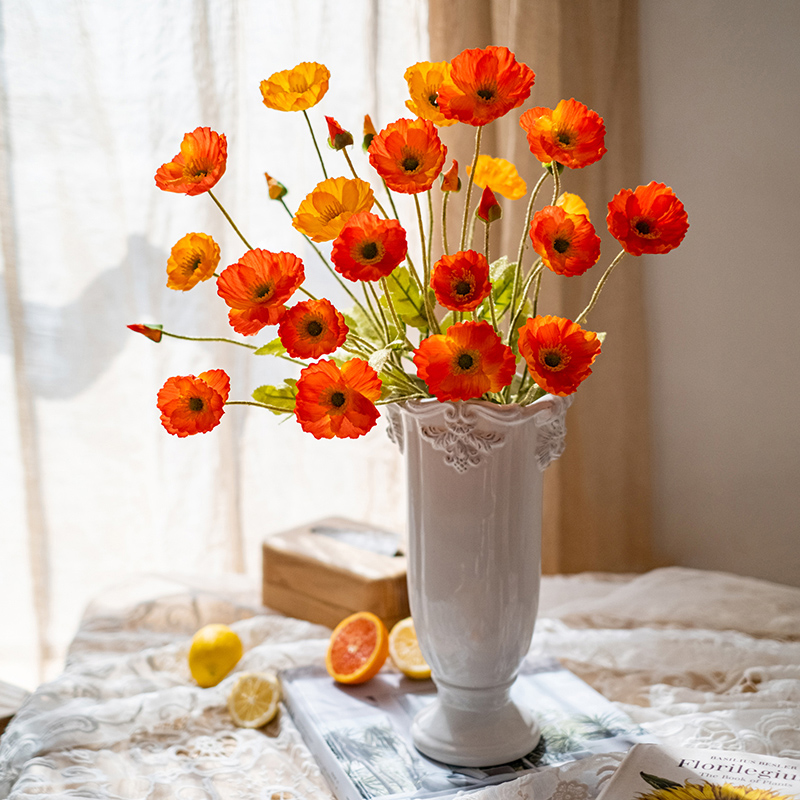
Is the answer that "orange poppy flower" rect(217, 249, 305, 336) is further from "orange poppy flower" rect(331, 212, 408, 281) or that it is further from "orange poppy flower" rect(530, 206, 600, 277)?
"orange poppy flower" rect(530, 206, 600, 277)

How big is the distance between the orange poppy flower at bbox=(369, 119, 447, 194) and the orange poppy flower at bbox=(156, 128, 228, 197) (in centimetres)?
12

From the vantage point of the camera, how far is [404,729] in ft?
2.65

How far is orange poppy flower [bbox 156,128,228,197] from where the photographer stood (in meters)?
0.63

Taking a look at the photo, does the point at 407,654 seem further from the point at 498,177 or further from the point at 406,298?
the point at 498,177

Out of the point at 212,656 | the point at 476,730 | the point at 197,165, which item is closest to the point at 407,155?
the point at 197,165

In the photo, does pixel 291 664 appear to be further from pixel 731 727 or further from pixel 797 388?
pixel 797 388

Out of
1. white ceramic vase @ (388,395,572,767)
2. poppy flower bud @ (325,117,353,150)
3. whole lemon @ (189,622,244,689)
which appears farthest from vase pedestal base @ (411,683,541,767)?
poppy flower bud @ (325,117,353,150)

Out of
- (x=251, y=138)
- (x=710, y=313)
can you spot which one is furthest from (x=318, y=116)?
(x=710, y=313)

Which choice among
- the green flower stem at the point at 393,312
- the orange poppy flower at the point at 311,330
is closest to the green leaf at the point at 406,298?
the green flower stem at the point at 393,312

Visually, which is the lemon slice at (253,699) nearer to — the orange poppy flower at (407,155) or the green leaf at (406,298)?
the green leaf at (406,298)

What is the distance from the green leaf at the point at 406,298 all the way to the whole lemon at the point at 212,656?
1.60 ft

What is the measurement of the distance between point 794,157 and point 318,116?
0.87m

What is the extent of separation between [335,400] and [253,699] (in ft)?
1.48

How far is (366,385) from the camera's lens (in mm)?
607
